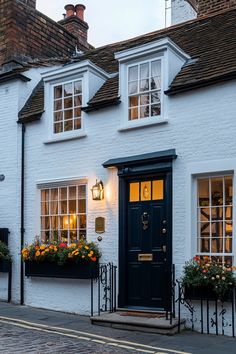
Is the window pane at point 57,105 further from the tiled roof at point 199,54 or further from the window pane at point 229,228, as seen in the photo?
the window pane at point 229,228

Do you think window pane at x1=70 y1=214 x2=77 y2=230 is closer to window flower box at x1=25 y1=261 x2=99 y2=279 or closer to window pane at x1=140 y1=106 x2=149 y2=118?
window flower box at x1=25 y1=261 x2=99 y2=279

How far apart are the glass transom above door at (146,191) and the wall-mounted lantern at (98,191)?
647 millimetres

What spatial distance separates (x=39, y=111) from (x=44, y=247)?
310cm

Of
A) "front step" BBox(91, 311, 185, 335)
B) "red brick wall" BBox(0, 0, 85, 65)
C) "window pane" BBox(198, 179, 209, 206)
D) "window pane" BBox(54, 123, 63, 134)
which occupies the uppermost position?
"red brick wall" BBox(0, 0, 85, 65)

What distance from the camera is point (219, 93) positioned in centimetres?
916

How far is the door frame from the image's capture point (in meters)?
9.60

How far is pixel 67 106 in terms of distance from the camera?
38.2ft

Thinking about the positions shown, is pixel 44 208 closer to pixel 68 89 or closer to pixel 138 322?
pixel 68 89

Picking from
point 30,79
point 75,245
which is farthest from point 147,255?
point 30,79

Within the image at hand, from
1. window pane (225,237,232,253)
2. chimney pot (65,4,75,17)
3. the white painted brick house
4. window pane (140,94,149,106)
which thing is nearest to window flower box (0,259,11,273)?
the white painted brick house

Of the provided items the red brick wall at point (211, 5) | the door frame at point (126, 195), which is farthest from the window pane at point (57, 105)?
the red brick wall at point (211, 5)

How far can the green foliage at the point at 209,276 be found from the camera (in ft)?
27.6

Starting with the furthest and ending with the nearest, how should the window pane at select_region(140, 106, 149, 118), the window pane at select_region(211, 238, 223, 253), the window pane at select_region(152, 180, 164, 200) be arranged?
the window pane at select_region(140, 106, 149, 118) < the window pane at select_region(152, 180, 164, 200) < the window pane at select_region(211, 238, 223, 253)

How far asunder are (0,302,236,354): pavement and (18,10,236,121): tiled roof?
14.3 ft
